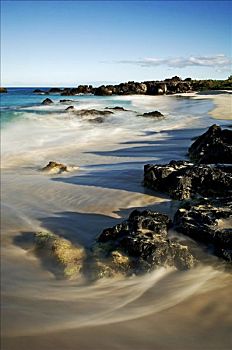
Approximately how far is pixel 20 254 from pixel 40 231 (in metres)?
0.72

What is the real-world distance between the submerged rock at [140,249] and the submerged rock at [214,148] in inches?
151

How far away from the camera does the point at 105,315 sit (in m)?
3.48

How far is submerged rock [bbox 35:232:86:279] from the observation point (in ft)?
13.9

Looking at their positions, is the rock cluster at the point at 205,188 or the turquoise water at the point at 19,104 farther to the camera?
the turquoise water at the point at 19,104

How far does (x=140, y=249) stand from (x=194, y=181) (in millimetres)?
2506

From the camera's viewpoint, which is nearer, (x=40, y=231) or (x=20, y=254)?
(x=20, y=254)

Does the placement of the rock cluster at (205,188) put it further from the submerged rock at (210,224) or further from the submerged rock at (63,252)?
the submerged rock at (63,252)

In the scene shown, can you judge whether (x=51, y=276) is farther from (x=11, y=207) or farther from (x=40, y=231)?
(x=11, y=207)

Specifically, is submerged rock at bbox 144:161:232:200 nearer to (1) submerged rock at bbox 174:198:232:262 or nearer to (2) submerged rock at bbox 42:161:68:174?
(1) submerged rock at bbox 174:198:232:262

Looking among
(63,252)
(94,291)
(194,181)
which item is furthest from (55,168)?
(94,291)

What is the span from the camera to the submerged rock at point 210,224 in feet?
14.3

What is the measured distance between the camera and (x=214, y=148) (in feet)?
27.9

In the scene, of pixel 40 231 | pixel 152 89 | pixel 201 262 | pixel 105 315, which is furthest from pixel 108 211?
pixel 152 89

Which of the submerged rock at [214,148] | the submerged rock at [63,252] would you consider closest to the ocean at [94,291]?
the submerged rock at [63,252]
